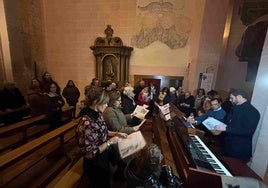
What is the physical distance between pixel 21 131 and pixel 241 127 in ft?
13.6

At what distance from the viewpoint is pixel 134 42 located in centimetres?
645

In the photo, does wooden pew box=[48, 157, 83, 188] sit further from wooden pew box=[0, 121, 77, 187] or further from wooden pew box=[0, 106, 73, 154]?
wooden pew box=[0, 106, 73, 154]

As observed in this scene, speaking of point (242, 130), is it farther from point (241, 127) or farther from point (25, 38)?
point (25, 38)

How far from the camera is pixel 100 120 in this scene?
161 cm

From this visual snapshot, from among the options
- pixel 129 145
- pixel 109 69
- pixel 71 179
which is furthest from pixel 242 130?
pixel 109 69

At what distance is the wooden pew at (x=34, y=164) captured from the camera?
6.93 ft

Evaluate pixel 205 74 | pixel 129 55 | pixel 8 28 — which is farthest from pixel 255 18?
pixel 8 28

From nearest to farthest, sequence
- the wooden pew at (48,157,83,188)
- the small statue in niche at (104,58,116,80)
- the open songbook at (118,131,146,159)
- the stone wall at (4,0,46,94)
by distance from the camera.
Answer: the open songbook at (118,131,146,159)
the wooden pew at (48,157,83,188)
the stone wall at (4,0,46,94)
the small statue in niche at (104,58,116,80)

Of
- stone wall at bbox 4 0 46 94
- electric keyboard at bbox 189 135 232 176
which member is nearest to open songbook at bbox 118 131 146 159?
electric keyboard at bbox 189 135 232 176

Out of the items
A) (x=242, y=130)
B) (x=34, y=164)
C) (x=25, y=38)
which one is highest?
(x=25, y=38)

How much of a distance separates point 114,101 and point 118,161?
2.63ft

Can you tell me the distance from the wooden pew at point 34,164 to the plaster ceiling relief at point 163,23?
4.67 m

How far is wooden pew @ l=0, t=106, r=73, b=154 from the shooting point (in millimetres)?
3114

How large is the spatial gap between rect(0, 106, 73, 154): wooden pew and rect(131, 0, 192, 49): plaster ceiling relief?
4.51m
